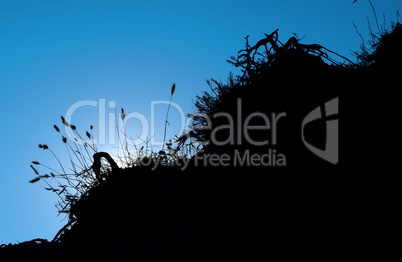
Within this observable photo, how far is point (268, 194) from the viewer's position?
2279 millimetres

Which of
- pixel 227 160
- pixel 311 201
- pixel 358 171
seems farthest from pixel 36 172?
pixel 358 171

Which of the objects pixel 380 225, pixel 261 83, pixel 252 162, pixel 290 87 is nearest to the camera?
pixel 380 225

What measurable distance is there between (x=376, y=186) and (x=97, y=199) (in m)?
2.10

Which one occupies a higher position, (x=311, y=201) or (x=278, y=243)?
(x=311, y=201)

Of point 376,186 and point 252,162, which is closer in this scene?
point 376,186

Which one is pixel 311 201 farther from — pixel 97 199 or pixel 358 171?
pixel 97 199

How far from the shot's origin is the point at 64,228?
114 inches

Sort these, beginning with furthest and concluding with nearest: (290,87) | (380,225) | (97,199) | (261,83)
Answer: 1. (261,83)
2. (290,87)
3. (97,199)
4. (380,225)

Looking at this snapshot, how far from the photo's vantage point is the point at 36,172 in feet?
11.8

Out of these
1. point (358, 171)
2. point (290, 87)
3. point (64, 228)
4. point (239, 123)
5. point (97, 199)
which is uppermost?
point (290, 87)

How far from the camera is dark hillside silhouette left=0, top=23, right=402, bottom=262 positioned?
2.02m

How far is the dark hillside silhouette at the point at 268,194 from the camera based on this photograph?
6.61 ft

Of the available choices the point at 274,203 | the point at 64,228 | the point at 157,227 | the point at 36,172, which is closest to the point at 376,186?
the point at 274,203

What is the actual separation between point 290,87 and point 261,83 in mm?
460
